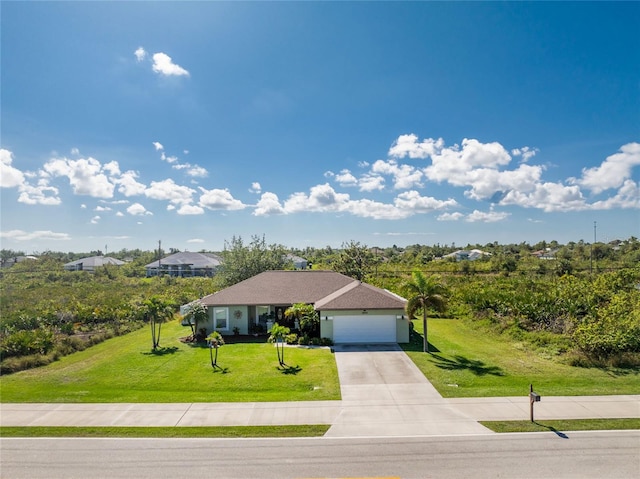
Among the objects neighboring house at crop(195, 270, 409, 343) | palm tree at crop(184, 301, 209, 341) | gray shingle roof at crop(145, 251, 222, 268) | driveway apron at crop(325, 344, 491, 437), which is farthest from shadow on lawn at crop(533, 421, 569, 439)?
gray shingle roof at crop(145, 251, 222, 268)

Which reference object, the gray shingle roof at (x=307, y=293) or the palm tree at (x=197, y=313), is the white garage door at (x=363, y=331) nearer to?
the gray shingle roof at (x=307, y=293)

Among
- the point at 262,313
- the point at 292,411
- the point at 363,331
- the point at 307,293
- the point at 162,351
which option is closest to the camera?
the point at 292,411

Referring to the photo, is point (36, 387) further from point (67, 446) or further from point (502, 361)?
point (502, 361)

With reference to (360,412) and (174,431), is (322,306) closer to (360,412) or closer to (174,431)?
(360,412)

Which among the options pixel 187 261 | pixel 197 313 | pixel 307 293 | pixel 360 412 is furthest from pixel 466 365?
pixel 187 261

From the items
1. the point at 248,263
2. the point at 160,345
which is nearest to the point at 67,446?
the point at 160,345
